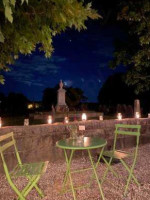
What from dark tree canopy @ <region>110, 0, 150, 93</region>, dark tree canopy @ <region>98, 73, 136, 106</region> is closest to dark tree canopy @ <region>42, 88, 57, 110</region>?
dark tree canopy @ <region>98, 73, 136, 106</region>

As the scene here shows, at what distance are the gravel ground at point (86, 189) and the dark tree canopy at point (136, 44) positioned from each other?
4787mm

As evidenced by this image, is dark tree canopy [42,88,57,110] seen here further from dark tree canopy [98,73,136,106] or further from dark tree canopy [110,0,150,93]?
dark tree canopy [110,0,150,93]

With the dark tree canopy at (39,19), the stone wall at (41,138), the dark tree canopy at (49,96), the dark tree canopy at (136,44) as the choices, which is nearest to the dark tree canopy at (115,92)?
the dark tree canopy at (49,96)

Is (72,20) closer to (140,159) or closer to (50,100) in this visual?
(140,159)

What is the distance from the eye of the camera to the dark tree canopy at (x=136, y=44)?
7732 millimetres

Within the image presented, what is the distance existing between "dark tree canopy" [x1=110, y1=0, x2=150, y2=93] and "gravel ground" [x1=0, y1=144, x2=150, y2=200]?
479 centimetres

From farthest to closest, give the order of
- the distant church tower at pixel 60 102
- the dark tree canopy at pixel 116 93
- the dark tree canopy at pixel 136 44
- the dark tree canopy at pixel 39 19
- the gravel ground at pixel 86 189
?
the dark tree canopy at pixel 116 93 → the distant church tower at pixel 60 102 → the dark tree canopy at pixel 136 44 → the gravel ground at pixel 86 189 → the dark tree canopy at pixel 39 19

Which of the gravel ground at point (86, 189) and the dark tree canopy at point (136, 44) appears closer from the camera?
the gravel ground at point (86, 189)

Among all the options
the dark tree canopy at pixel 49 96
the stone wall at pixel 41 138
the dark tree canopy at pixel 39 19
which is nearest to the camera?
the dark tree canopy at pixel 39 19

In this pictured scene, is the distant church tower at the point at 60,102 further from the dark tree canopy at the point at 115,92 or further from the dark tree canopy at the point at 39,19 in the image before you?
the dark tree canopy at the point at 115,92

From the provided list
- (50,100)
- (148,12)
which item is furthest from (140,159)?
(50,100)

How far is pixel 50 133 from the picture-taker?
5617 mm

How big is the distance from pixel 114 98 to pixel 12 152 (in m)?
32.0

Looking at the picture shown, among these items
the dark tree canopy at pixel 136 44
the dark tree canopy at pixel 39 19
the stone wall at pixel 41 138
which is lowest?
the stone wall at pixel 41 138
